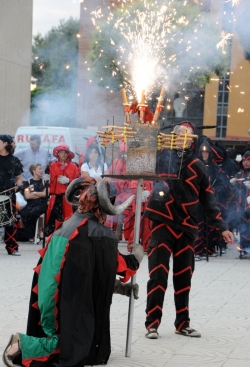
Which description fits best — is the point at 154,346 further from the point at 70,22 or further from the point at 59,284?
the point at 70,22

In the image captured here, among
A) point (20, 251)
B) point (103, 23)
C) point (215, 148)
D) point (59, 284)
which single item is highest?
point (103, 23)

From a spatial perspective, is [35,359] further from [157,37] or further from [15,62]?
[15,62]

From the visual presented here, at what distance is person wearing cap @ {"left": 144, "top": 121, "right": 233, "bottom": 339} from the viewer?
755 cm

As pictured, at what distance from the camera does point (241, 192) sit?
14.9 metres

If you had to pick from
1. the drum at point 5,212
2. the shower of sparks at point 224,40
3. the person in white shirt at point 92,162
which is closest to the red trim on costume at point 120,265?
the drum at point 5,212

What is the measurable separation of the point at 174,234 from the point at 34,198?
838 cm

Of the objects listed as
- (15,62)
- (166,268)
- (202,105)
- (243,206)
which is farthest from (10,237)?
(202,105)

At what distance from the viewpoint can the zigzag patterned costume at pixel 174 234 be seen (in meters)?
7.55

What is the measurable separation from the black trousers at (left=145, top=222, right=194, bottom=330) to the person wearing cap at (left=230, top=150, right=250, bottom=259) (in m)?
6.80

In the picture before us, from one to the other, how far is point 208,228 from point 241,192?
840 mm

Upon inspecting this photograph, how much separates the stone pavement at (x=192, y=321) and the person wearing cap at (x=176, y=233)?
0.23 metres

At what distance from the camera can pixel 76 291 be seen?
19.6 ft

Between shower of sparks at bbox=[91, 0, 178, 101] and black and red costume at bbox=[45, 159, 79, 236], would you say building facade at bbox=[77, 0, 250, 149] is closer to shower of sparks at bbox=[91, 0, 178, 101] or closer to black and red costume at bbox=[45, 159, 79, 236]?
shower of sparks at bbox=[91, 0, 178, 101]

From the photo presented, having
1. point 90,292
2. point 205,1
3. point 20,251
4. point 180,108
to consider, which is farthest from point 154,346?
point 180,108
